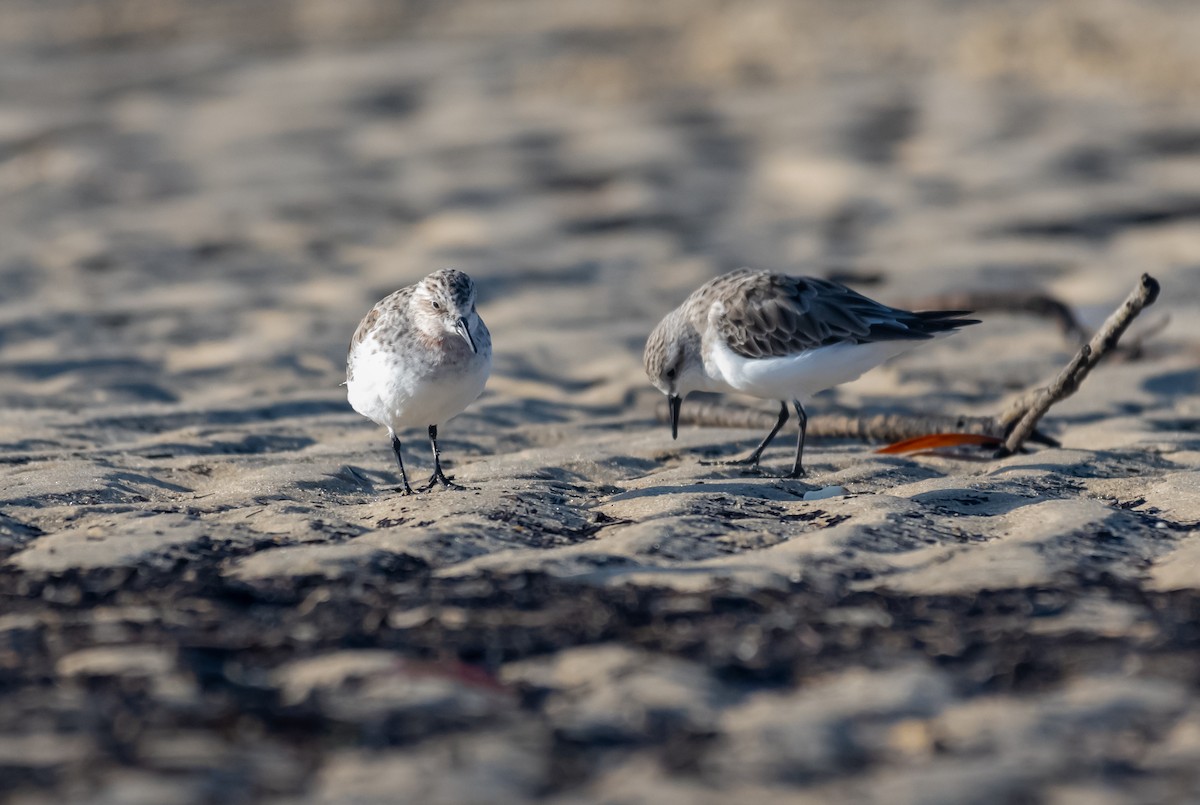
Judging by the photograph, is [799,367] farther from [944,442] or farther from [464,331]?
[464,331]

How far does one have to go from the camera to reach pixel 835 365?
21.9ft

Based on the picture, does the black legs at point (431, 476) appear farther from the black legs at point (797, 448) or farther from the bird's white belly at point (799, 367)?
the bird's white belly at point (799, 367)

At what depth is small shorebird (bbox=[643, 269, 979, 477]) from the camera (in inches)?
262

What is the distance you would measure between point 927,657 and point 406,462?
11.1ft

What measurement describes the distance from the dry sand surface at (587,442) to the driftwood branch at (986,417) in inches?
5.9

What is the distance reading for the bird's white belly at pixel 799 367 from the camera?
6.63 metres

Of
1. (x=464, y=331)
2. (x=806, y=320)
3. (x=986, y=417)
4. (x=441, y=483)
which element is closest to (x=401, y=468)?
(x=441, y=483)

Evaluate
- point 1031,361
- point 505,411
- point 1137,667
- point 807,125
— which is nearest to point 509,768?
point 1137,667

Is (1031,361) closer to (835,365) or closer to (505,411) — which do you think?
(835,365)

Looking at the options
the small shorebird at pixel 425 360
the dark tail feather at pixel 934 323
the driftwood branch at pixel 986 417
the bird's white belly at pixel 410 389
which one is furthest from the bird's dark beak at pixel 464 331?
the dark tail feather at pixel 934 323

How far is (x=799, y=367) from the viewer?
661cm

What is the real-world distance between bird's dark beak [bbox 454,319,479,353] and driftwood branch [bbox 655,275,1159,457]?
1.99 meters

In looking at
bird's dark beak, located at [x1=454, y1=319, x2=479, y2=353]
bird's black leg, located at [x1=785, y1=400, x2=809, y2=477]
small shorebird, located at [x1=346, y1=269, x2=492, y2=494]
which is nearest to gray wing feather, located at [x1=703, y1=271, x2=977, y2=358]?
bird's black leg, located at [x1=785, y1=400, x2=809, y2=477]

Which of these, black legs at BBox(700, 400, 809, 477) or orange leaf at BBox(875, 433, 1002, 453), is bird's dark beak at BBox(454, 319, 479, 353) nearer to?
black legs at BBox(700, 400, 809, 477)
